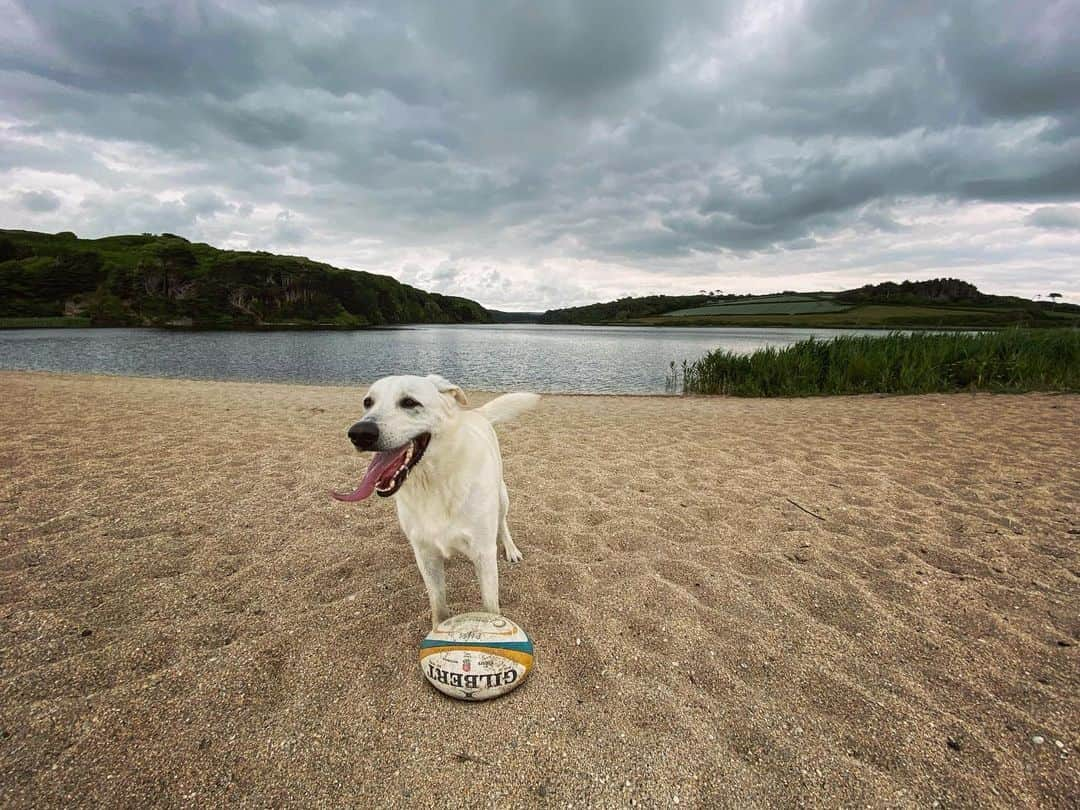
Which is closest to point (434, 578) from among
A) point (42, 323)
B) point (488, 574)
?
point (488, 574)

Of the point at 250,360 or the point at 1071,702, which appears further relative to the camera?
the point at 250,360

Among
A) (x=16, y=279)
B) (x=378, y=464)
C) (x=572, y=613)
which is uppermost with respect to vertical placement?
(x=16, y=279)

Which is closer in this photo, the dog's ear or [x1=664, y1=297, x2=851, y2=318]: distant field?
the dog's ear

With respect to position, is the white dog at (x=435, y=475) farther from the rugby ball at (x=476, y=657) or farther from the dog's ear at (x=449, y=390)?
the rugby ball at (x=476, y=657)

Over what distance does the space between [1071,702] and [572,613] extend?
3022 millimetres

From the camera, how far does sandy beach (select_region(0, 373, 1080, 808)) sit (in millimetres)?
2205

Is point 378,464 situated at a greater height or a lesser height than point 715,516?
greater

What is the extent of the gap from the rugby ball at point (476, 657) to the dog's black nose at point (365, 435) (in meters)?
1.40

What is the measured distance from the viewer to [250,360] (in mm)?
35062

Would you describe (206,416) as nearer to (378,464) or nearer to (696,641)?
(378,464)

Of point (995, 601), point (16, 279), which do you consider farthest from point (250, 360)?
point (16, 279)

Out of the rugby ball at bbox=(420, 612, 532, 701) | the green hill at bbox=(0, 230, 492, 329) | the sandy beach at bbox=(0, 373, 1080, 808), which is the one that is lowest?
the sandy beach at bbox=(0, 373, 1080, 808)

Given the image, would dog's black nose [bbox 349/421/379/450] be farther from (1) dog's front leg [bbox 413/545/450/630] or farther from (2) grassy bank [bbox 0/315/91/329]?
(2) grassy bank [bbox 0/315/91/329]

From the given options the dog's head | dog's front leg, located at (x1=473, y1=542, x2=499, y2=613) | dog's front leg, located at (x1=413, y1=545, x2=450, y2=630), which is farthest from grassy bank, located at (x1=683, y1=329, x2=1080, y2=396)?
the dog's head
